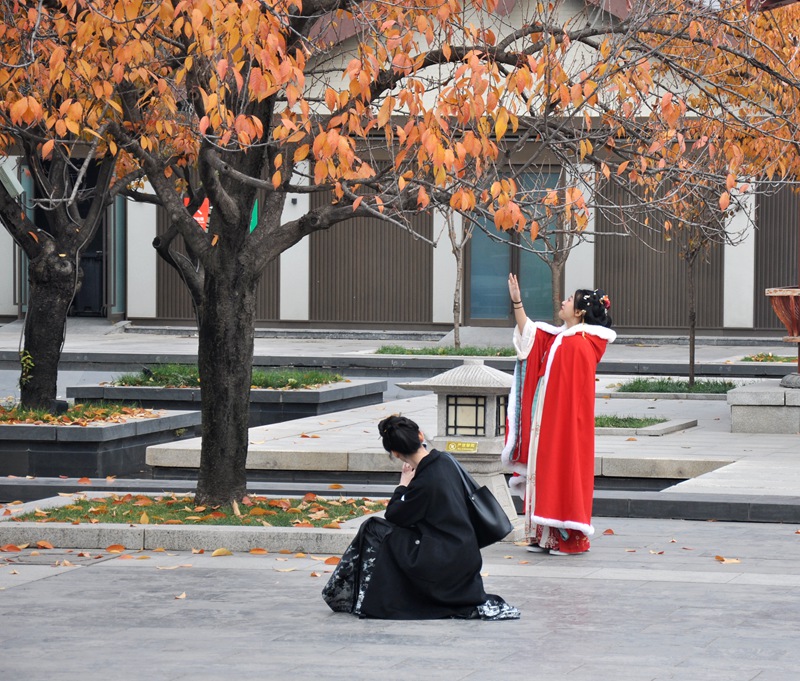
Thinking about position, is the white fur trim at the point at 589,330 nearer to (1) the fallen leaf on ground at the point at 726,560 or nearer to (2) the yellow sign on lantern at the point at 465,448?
A: (2) the yellow sign on lantern at the point at 465,448

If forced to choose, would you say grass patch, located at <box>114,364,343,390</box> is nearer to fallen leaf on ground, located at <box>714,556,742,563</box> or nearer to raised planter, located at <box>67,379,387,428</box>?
raised planter, located at <box>67,379,387,428</box>

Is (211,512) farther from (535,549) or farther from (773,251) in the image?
(773,251)

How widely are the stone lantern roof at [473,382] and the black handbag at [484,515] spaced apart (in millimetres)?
2231

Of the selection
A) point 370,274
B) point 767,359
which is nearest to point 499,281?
point 370,274

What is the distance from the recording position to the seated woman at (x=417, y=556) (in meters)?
7.34

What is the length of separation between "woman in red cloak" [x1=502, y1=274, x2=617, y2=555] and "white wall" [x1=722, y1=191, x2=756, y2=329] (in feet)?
72.3

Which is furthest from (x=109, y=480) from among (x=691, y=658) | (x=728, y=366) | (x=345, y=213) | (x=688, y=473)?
(x=728, y=366)

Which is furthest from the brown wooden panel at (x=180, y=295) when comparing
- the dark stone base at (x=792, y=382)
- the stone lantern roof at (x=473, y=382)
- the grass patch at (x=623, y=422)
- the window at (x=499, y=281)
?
the stone lantern roof at (x=473, y=382)

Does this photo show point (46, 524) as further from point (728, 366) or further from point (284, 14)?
point (728, 366)

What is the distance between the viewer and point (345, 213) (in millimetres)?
9750

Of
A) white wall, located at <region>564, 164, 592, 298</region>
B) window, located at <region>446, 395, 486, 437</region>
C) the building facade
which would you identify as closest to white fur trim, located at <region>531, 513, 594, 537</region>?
window, located at <region>446, 395, 486, 437</region>

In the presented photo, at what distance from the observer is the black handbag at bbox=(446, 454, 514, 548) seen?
755 cm

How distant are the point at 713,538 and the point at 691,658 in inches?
143

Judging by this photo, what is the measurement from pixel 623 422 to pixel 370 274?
59.7 ft
